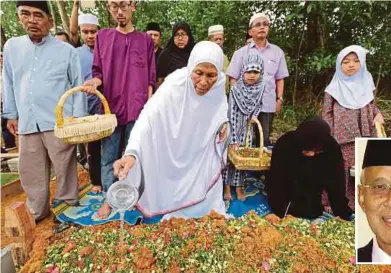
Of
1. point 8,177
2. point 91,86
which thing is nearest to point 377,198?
point 91,86

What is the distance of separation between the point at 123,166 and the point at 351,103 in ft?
7.10

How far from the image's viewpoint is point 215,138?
7.95ft

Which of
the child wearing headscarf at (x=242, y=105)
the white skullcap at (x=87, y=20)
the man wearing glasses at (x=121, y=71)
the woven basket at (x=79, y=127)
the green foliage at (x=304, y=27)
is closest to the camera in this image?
the woven basket at (x=79, y=127)

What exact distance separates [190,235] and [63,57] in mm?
1667

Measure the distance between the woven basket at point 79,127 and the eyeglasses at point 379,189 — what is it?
1643 millimetres

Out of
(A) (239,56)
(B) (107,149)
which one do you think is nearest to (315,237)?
(B) (107,149)

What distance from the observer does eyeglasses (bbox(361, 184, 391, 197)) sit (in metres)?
1.30

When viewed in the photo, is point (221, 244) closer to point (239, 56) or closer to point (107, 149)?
point (107, 149)

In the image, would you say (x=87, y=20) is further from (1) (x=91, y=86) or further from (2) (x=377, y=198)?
(2) (x=377, y=198)

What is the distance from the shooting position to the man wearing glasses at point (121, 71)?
251cm

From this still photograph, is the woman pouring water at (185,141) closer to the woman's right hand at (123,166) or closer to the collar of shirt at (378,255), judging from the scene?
the woman's right hand at (123,166)

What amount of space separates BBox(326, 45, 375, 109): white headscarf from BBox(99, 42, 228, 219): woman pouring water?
3.82ft

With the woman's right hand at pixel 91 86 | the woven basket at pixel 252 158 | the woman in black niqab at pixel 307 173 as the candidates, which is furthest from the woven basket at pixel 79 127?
Answer: the woman in black niqab at pixel 307 173

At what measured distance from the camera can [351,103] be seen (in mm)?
2764
